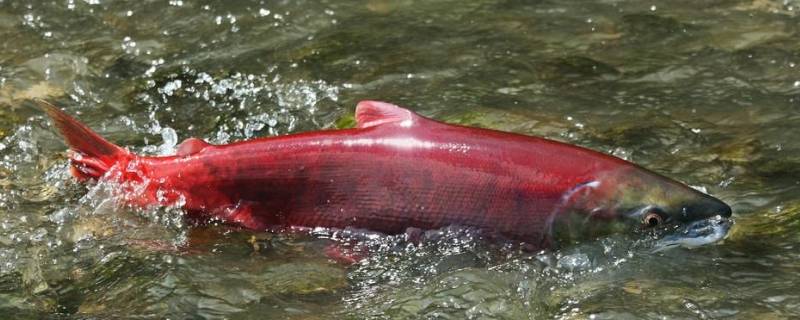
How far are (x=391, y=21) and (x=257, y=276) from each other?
142 inches

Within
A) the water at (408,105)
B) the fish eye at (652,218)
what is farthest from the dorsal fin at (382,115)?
the fish eye at (652,218)

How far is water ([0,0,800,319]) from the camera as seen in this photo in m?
4.67

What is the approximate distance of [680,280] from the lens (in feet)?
15.6

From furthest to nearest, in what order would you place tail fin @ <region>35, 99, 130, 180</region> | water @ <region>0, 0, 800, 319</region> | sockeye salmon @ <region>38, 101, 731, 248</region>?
1. tail fin @ <region>35, 99, 130, 180</region>
2. sockeye salmon @ <region>38, 101, 731, 248</region>
3. water @ <region>0, 0, 800, 319</region>

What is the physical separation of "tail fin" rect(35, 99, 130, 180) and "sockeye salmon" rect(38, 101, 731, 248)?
8cm

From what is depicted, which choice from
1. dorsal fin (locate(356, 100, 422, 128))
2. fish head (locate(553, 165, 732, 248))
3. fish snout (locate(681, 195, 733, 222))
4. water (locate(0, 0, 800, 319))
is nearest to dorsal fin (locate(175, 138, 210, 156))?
water (locate(0, 0, 800, 319))

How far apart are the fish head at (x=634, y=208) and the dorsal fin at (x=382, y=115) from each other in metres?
0.73

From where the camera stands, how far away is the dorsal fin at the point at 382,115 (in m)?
5.00

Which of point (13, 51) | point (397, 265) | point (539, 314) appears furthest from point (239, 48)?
point (539, 314)

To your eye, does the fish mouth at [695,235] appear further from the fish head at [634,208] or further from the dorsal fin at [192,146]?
the dorsal fin at [192,146]

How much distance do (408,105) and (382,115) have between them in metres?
1.78

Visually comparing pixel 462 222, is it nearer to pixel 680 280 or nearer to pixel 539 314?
pixel 539 314

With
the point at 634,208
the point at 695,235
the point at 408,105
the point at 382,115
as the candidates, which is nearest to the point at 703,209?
the point at 695,235

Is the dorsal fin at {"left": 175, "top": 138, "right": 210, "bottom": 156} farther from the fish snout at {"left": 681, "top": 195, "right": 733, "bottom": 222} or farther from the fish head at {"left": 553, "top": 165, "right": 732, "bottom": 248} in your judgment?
the fish snout at {"left": 681, "top": 195, "right": 733, "bottom": 222}
